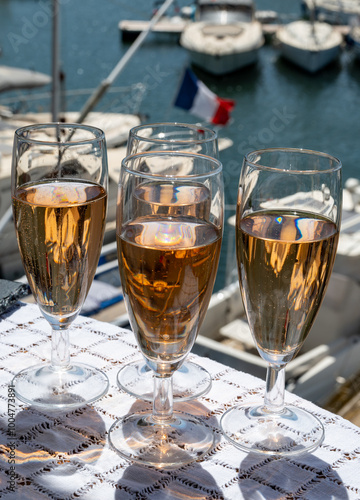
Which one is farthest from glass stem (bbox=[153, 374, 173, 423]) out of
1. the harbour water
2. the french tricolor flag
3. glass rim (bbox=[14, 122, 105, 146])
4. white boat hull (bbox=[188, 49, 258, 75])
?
white boat hull (bbox=[188, 49, 258, 75])

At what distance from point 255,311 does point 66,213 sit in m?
0.18

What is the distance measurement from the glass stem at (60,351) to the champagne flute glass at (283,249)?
7.5 inches

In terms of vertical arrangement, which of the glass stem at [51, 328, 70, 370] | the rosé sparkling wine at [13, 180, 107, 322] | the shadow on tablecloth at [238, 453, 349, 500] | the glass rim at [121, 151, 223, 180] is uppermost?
the glass rim at [121, 151, 223, 180]

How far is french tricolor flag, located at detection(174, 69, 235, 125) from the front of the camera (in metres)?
7.01

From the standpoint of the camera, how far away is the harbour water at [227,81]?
12.9m

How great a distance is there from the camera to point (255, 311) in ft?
2.02

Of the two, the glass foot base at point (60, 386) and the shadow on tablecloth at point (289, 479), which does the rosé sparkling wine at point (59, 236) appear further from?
the shadow on tablecloth at point (289, 479)

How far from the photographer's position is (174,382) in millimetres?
760

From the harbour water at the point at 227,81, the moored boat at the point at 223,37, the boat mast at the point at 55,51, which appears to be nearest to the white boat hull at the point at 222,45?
the moored boat at the point at 223,37

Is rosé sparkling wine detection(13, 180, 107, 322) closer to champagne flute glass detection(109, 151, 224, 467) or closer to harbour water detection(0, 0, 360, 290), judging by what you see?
champagne flute glass detection(109, 151, 224, 467)

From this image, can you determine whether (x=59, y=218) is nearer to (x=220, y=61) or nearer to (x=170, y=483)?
(x=170, y=483)

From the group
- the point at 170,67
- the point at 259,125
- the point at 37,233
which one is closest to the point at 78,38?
the point at 170,67

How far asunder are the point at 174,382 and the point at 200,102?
6537 millimetres

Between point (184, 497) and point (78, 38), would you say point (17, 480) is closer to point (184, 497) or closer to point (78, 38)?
point (184, 497)
